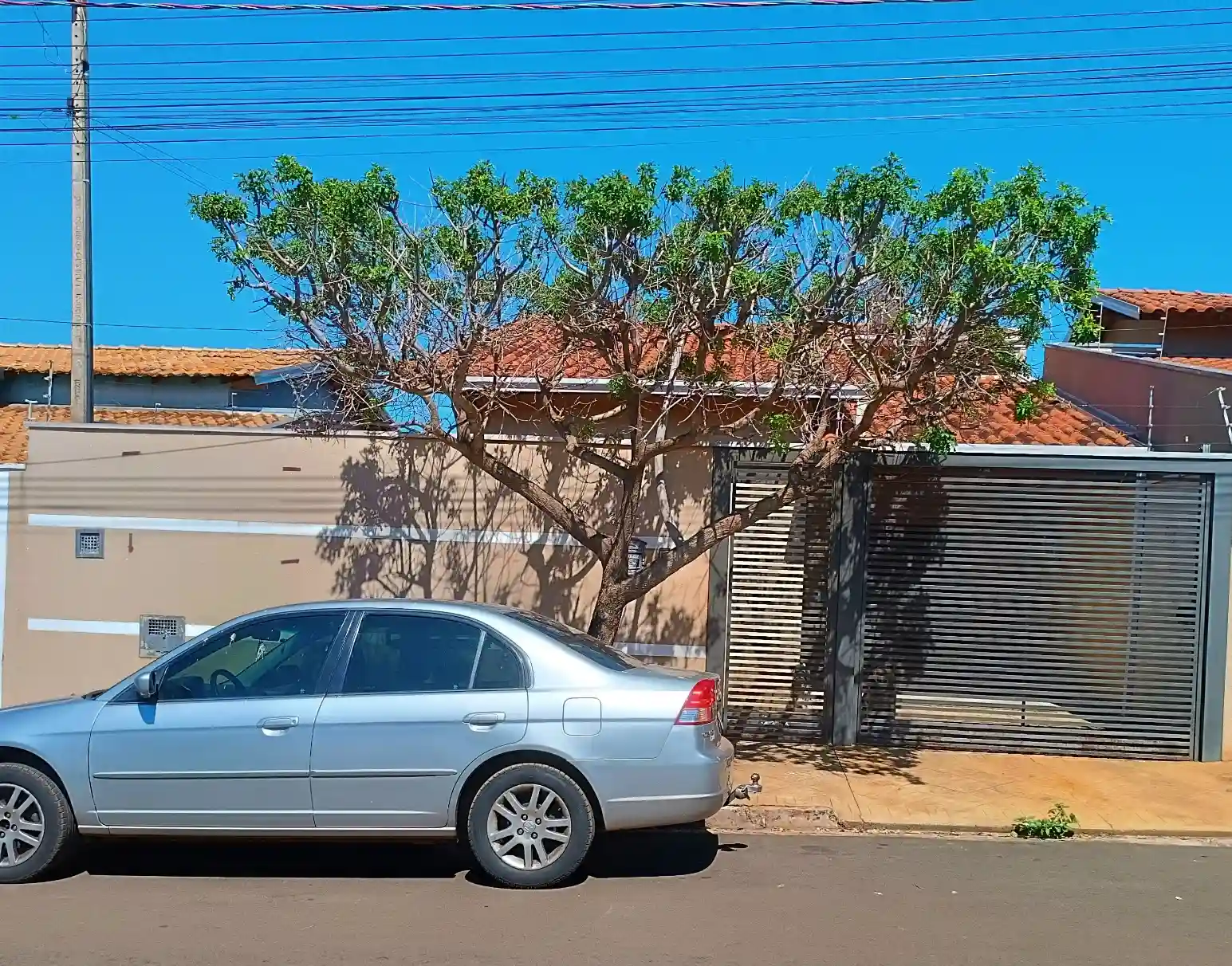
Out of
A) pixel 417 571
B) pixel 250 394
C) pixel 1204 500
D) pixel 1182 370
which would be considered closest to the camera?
pixel 1204 500

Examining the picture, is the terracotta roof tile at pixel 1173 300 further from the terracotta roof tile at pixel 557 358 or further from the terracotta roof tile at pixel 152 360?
the terracotta roof tile at pixel 152 360

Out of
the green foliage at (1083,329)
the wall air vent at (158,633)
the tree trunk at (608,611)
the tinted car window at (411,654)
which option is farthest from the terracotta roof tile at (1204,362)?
the wall air vent at (158,633)

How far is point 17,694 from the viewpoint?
1114 cm

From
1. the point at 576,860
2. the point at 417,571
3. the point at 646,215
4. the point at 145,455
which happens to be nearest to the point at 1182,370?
the point at 646,215

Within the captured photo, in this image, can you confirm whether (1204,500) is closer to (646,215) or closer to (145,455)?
(646,215)

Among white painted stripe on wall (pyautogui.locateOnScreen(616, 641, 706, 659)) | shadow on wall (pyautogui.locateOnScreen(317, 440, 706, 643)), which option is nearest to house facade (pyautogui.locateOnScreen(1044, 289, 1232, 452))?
white painted stripe on wall (pyautogui.locateOnScreen(616, 641, 706, 659))

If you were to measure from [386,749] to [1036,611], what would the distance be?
6.17 metres

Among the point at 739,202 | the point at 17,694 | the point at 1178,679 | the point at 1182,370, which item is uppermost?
the point at 739,202

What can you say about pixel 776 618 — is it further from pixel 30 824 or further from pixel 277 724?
pixel 30 824

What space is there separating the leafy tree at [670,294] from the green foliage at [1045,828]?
2794 millimetres

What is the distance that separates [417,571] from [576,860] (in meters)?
5.04

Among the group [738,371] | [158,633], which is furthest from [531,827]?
[158,633]

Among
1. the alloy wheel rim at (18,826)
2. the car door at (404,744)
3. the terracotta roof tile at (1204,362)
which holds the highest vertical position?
the terracotta roof tile at (1204,362)

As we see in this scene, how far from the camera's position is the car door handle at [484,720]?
20.8 ft
